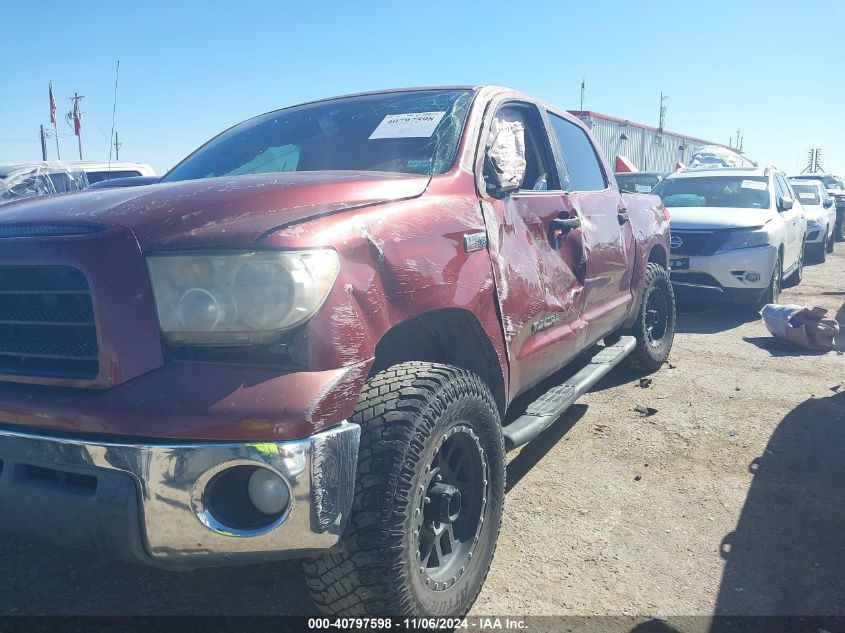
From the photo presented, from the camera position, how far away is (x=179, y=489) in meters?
1.70

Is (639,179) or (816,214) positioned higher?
(639,179)

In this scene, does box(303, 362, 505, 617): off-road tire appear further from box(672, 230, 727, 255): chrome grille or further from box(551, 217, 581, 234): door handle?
box(672, 230, 727, 255): chrome grille

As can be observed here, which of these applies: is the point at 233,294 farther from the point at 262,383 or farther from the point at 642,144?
the point at 642,144

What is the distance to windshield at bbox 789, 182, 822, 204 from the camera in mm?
14025

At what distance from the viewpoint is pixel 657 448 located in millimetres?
3984

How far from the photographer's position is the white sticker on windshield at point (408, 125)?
289 centimetres

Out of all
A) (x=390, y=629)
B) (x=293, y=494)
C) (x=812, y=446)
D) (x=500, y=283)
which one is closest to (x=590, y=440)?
(x=812, y=446)

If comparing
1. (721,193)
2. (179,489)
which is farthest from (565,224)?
(721,193)

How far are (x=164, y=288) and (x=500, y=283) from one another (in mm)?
1268

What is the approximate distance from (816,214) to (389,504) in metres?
13.7

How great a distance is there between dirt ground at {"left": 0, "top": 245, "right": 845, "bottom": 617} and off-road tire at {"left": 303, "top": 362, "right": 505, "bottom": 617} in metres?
0.57

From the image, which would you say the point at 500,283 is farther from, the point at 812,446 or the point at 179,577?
the point at 812,446

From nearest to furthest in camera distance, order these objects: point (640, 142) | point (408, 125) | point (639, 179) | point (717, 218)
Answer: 1. point (408, 125)
2. point (717, 218)
3. point (639, 179)
4. point (640, 142)

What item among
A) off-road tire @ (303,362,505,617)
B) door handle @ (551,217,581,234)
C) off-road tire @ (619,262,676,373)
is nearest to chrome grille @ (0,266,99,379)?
off-road tire @ (303,362,505,617)
